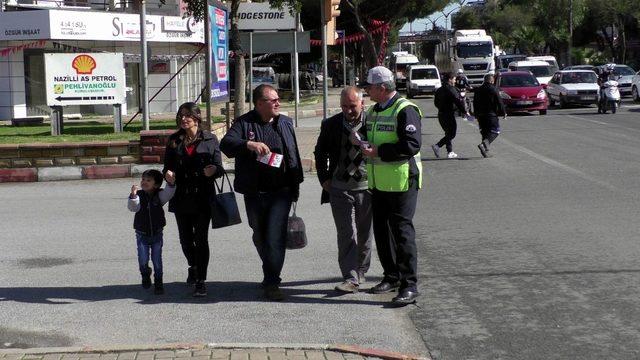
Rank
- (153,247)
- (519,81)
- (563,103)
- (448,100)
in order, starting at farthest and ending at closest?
(563,103) < (519,81) < (448,100) < (153,247)

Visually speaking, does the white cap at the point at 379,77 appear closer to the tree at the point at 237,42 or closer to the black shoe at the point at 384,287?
the black shoe at the point at 384,287

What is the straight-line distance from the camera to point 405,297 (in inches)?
283

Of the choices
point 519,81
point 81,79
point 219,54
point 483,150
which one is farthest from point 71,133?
point 519,81

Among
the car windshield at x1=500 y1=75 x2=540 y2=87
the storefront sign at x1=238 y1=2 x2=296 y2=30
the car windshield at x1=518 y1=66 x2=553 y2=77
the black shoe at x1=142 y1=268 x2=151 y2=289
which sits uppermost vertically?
the storefront sign at x1=238 y1=2 x2=296 y2=30

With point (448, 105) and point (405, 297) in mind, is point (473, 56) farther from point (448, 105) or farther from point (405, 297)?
point (405, 297)

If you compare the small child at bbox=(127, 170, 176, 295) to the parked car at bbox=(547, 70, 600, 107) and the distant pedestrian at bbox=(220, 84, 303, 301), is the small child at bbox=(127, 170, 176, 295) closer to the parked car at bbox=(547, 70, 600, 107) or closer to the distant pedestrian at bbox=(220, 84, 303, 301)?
the distant pedestrian at bbox=(220, 84, 303, 301)

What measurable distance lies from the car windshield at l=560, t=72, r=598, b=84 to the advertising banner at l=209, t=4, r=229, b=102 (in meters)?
23.3

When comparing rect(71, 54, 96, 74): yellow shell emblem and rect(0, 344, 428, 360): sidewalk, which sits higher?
rect(71, 54, 96, 74): yellow shell emblem

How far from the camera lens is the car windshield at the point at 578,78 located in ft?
123

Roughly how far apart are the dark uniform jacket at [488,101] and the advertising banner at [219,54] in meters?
4.74

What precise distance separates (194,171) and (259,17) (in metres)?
19.0

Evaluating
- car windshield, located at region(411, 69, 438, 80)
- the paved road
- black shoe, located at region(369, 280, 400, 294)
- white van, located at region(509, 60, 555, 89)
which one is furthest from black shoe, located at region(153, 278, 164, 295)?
car windshield, located at region(411, 69, 438, 80)

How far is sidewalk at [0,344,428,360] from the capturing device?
5.90 metres

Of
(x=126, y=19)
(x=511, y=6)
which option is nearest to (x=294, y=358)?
(x=126, y=19)
